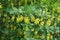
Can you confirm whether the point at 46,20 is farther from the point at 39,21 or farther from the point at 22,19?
the point at 22,19

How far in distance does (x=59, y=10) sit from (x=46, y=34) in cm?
44

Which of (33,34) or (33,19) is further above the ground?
(33,19)

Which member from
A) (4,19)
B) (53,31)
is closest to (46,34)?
(53,31)

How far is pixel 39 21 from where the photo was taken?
3.24m

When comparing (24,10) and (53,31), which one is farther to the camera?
(53,31)

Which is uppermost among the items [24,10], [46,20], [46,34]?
[24,10]

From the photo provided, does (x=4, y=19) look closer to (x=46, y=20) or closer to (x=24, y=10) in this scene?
(x=24, y=10)

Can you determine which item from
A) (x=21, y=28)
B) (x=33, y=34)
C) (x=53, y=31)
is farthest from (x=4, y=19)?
(x=53, y=31)

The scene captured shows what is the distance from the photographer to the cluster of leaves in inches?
121

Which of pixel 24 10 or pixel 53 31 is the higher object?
pixel 24 10

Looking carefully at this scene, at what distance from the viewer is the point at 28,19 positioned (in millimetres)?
3082

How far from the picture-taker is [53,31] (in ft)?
11.3

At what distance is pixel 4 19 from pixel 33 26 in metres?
0.44

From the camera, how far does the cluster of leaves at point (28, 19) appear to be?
3.09 m
